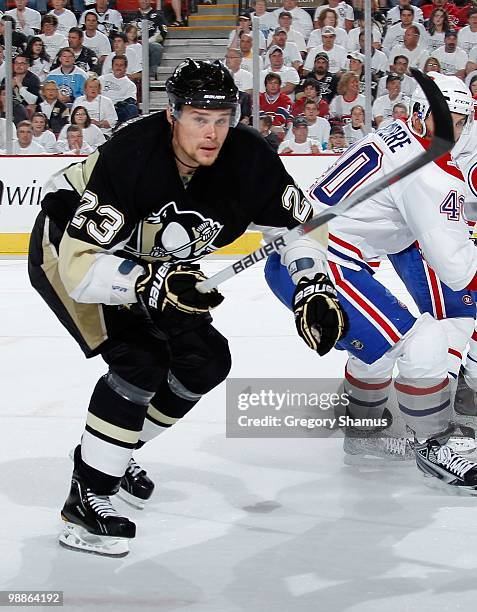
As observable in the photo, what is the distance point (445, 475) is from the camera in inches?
110

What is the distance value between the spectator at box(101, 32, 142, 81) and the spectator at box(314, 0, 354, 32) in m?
1.47

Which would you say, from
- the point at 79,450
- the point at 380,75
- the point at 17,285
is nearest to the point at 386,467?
the point at 79,450

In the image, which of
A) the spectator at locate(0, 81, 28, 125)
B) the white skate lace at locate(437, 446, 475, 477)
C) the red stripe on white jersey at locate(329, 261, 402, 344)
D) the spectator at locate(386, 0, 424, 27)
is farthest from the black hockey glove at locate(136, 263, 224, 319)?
the spectator at locate(386, 0, 424, 27)

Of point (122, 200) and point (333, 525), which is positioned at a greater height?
point (122, 200)

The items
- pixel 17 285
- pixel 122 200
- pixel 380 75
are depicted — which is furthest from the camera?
pixel 380 75

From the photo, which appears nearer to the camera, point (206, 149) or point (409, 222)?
point (206, 149)

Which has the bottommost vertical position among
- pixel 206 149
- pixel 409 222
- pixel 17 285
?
pixel 17 285

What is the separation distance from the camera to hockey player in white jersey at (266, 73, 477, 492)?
9.09 feet

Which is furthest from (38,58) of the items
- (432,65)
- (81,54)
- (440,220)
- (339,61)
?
(440,220)

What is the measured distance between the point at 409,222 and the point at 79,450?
1.02m

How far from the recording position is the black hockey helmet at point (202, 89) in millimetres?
2277

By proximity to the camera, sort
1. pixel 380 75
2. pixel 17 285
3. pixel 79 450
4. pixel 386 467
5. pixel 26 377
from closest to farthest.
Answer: pixel 79 450 < pixel 386 467 < pixel 26 377 < pixel 17 285 < pixel 380 75

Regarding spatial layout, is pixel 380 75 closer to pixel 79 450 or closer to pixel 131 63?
pixel 131 63

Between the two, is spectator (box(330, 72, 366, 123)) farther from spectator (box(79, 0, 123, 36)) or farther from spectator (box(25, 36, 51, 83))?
spectator (box(25, 36, 51, 83))
